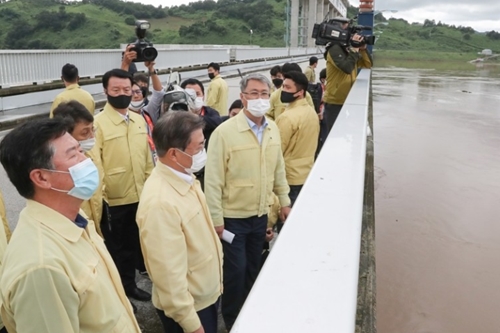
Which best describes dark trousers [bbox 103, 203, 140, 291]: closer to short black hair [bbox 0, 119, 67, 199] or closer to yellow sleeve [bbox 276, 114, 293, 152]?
yellow sleeve [bbox 276, 114, 293, 152]

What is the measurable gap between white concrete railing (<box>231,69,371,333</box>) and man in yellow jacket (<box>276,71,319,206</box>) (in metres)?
1.65

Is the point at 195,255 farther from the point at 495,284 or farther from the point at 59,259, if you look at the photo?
the point at 495,284

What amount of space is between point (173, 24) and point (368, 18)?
70400 mm

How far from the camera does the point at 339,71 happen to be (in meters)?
6.46

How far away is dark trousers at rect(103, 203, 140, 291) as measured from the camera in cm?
349

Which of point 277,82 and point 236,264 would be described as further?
point 277,82

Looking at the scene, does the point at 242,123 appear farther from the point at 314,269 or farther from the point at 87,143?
the point at 314,269

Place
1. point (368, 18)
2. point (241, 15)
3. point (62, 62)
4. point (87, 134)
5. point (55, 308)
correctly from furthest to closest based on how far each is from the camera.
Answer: point (241, 15)
point (368, 18)
point (62, 62)
point (87, 134)
point (55, 308)

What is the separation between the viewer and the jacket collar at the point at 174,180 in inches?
87.1

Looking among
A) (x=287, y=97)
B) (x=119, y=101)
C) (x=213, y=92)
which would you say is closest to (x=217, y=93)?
(x=213, y=92)

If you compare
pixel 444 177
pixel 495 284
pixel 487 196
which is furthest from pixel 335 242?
pixel 444 177

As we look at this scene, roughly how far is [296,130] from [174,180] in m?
2.00

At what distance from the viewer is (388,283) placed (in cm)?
477

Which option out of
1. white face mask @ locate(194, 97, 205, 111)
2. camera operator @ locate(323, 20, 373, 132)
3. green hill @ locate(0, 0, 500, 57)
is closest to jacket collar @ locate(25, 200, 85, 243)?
white face mask @ locate(194, 97, 205, 111)
